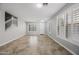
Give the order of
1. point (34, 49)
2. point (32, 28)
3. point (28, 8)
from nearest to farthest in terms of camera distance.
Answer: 1. point (34, 49)
2. point (28, 8)
3. point (32, 28)

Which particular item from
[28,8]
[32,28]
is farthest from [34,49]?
[32,28]

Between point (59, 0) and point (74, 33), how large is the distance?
4.72ft

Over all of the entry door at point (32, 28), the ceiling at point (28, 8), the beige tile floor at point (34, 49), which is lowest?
the beige tile floor at point (34, 49)

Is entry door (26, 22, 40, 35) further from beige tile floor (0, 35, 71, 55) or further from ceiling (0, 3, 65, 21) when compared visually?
beige tile floor (0, 35, 71, 55)

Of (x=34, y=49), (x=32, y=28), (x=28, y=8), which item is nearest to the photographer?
(x=34, y=49)

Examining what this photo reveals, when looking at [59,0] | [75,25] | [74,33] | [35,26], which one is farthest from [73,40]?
[35,26]

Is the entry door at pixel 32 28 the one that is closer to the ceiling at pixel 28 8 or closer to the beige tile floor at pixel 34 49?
the ceiling at pixel 28 8

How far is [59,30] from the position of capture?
2.99 meters

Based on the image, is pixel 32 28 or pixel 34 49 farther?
pixel 32 28

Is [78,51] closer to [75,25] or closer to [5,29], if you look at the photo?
[75,25]

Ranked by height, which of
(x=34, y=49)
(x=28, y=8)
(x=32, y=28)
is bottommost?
(x=34, y=49)

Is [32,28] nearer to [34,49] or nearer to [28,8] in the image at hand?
[28,8]

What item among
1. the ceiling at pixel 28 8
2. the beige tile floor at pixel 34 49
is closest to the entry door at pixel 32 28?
the ceiling at pixel 28 8

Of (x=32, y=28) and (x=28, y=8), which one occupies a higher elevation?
(x=28, y=8)
